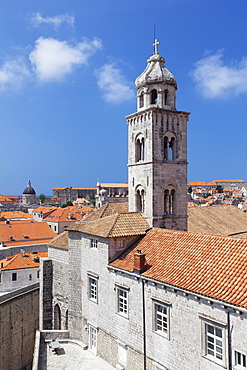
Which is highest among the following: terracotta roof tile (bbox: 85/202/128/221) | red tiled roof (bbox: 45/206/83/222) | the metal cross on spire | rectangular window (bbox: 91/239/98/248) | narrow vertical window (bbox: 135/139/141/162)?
the metal cross on spire

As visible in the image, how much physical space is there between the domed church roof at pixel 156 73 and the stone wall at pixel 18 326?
1971 cm

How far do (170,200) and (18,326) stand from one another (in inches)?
642

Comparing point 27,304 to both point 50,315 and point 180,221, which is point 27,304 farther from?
point 180,221

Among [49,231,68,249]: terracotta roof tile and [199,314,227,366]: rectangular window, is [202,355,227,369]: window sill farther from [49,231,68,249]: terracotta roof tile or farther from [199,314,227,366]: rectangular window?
[49,231,68,249]: terracotta roof tile

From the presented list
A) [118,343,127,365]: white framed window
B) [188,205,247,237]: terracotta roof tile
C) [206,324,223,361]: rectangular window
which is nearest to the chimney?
[206,324,223,361]: rectangular window

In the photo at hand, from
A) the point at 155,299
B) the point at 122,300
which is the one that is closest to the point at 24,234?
the point at 122,300

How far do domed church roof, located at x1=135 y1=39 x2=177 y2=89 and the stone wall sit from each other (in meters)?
19.7

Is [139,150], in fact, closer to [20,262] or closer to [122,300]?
[122,300]

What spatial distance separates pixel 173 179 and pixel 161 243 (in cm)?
684

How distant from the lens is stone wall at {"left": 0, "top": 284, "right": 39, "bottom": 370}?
23.4 m

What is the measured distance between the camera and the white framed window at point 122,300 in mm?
16656

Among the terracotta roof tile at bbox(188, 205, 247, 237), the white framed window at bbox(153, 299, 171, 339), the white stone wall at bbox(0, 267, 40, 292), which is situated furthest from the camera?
the white stone wall at bbox(0, 267, 40, 292)

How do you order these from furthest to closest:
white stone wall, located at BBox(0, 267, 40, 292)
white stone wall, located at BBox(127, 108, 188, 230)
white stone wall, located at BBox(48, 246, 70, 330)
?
white stone wall, located at BBox(0, 267, 40, 292), white stone wall, located at BBox(48, 246, 70, 330), white stone wall, located at BBox(127, 108, 188, 230)

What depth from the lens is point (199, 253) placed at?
1479 cm
